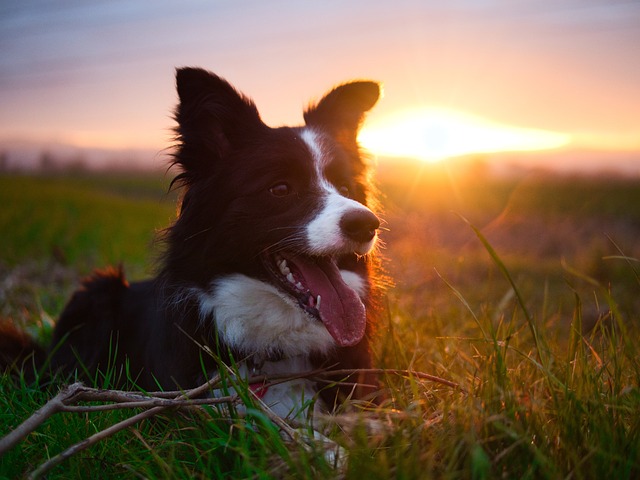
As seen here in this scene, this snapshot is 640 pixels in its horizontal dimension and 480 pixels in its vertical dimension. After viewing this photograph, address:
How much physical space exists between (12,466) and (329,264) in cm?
177

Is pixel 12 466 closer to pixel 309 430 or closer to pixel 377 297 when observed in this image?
pixel 309 430

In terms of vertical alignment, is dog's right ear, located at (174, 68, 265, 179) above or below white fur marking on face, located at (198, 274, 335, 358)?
above

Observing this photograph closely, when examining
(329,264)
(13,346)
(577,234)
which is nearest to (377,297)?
(329,264)

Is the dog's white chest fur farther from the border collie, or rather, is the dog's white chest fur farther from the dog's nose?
the dog's nose

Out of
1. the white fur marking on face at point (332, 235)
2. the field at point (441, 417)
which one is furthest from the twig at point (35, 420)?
the white fur marking on face at point (332, 235)

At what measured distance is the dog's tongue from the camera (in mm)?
2834

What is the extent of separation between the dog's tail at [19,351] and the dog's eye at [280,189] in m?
2.04

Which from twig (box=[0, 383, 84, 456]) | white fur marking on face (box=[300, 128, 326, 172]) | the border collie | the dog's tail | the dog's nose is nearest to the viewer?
twig (box=[0, 383, 84, 456])

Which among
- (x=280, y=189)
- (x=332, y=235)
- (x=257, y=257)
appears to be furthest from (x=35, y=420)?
(x=280, y=189)

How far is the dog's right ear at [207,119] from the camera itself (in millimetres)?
3053

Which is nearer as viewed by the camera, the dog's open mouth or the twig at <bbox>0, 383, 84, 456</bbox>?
the twig at <bbox>0, 383, 84, 456</bbox>

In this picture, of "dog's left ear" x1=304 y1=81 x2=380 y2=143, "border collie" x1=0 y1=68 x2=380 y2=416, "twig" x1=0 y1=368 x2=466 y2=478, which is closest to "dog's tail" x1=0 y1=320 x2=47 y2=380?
"border collie" x1=0 y1=68 x2=380 y2=416

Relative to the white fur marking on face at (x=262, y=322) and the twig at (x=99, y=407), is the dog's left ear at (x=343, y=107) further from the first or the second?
the twig at (x=99, y=407)

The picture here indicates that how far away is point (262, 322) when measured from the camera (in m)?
3.00
